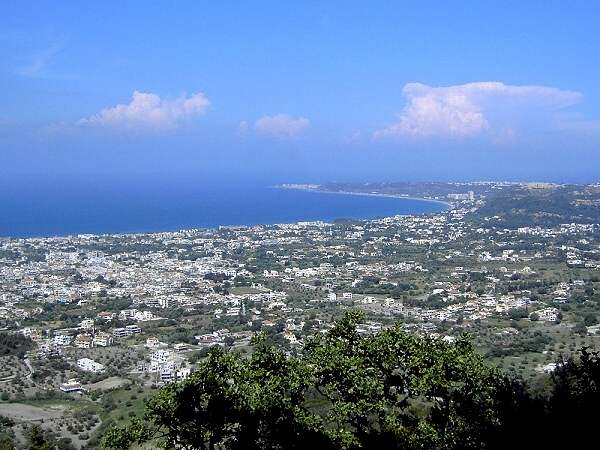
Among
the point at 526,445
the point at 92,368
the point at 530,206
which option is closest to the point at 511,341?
the point at 92,368

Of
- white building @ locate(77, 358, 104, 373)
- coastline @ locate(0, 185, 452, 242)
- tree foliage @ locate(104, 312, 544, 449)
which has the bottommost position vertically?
white building @ locate(77, 358, 104, 373)

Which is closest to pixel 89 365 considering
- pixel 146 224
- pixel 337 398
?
pixel 337 398

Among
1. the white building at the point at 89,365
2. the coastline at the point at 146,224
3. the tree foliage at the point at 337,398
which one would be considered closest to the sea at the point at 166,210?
the coastline at the point at 146,224

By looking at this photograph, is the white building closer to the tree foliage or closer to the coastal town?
the coastal town

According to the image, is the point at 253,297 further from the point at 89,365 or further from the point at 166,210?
the point at 166,210

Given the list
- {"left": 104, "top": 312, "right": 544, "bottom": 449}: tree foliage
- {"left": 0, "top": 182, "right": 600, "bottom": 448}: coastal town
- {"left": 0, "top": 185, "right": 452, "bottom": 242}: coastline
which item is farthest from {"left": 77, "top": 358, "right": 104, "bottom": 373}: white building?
{"left": 0, "top": 185, "right": 452, "bottom": 242}: coastline

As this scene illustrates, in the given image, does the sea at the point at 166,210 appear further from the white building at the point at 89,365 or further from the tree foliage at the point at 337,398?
the tree foliage at the point at 337,398
